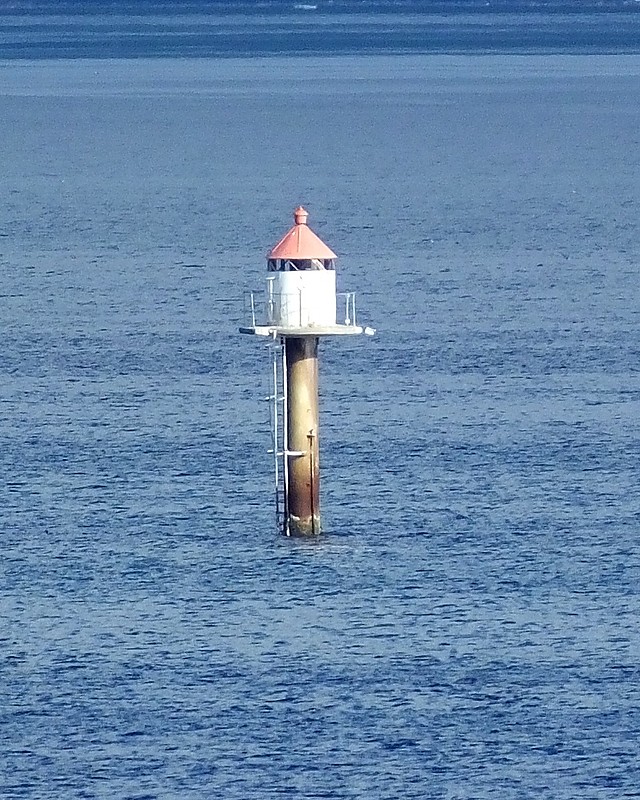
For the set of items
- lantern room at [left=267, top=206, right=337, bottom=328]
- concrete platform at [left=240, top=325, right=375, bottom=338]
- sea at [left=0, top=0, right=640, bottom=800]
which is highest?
lantern room at [left=267, top=206, right=337, bottom=328]

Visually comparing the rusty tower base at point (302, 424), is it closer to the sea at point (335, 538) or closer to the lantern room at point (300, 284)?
the lantern room at point (300, 284)

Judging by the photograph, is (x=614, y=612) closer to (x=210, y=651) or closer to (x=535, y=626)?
(x=535, y=626)

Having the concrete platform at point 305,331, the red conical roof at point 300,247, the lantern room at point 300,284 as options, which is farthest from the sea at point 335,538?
the red conical roof at point 300,247

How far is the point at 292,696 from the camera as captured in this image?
33.2 m

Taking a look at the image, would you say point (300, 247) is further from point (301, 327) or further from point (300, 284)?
point (301, 327)

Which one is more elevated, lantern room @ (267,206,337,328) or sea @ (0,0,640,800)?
lantern room @ (267,206,337,328)

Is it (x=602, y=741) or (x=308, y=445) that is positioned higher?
(x=308, y=445)

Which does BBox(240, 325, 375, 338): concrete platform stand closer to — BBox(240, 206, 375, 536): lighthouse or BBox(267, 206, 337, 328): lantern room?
BBox(240, 206, 375, 536): lighthouse

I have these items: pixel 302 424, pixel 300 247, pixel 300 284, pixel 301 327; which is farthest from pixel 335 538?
pixel 300 247

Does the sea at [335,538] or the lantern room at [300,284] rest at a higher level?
the lantern room at [300,284]

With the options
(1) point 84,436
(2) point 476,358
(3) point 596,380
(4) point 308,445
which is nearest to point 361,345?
(2) point 476,358

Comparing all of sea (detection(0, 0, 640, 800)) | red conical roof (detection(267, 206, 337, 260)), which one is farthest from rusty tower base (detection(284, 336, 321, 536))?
red conical roof (detection(267, 206, 337, 260))

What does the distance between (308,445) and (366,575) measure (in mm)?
2445

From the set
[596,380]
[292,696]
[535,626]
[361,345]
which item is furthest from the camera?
[361,345]
